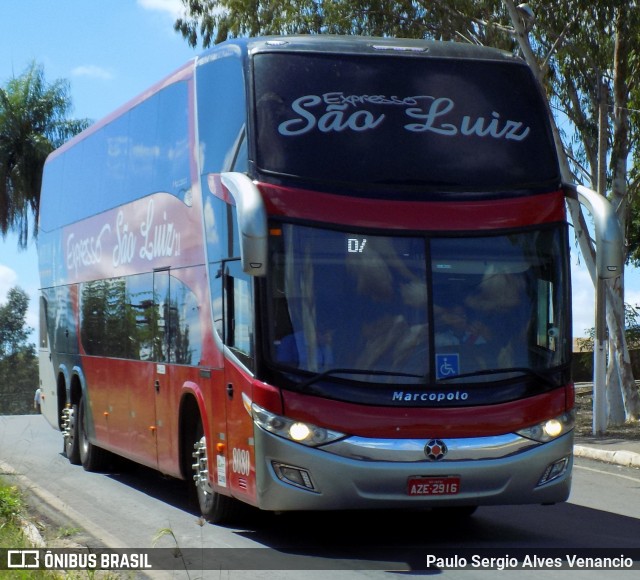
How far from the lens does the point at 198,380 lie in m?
11.1

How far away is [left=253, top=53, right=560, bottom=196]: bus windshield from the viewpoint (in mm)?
9570

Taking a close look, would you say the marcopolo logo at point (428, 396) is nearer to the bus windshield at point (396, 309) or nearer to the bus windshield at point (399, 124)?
the bus windshield at point (396, 309)

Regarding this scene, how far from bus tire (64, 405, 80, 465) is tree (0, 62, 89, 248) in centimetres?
3205

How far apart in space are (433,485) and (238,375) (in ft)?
5.93

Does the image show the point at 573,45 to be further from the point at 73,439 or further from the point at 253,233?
the point at 253,233

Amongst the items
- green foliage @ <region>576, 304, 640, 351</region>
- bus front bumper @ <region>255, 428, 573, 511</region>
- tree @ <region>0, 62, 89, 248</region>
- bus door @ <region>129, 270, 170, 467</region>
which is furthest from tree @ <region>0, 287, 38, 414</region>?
bus front bumper @ <region>255, 428, 573, 511</region>

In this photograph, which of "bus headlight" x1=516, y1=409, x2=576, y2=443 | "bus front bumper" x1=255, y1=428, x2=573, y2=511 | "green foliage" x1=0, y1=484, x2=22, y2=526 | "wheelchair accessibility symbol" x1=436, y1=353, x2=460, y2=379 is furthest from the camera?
"green foliage" x1=0, y1=484, x2=22, y2=526

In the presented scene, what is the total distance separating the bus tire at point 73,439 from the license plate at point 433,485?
8.92 m

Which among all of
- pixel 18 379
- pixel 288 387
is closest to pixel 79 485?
pixel 288 387

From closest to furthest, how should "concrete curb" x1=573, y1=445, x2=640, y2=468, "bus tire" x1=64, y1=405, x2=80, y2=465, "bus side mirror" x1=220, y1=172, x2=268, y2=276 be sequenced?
1. "bus side mirror" x1=220, y1=172, x2=268, y2=276
2. "concrete curb" x1=573, y1=445, x2=640, y2=468
3. "bus tire" x1=64, y1=405, x2=80, y2=465

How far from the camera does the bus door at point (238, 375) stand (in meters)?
9.48

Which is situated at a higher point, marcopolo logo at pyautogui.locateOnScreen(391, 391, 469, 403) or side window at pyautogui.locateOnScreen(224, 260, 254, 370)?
side window at pyautogui.locateOnScreen(224, 260, 254, 370)

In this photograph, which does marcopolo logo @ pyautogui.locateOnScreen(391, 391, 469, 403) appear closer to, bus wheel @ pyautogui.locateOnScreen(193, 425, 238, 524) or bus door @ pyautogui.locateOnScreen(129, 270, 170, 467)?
bus wheel @ pyautogui.locateOnScreen(193, 425, 238, 524)

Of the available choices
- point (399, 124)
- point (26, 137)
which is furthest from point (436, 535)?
point (26, 137)
